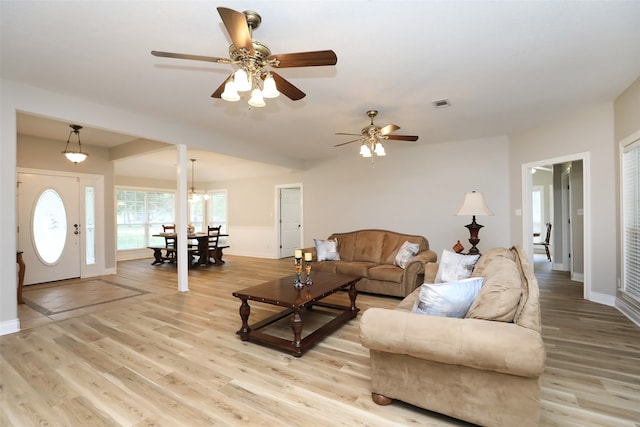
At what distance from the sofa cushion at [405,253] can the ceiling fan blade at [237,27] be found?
12.0 feet

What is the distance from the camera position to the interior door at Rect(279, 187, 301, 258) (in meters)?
8.40

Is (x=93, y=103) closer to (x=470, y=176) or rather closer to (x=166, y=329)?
(x=166, y=329)

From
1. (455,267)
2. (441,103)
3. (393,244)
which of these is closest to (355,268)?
(393,244)

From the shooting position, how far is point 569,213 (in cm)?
590

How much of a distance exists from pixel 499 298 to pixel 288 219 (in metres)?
7.26

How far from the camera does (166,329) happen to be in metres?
3.12

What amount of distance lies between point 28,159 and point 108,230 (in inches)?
70.4

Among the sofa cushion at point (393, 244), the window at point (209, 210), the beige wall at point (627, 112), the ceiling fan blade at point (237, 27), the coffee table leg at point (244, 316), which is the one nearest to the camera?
the ceiling fan blade at point (237, 27)

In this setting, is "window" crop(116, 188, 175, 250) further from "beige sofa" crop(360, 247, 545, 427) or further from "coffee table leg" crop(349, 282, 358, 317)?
"beige sofa" crop(360, 247, 545, 427)

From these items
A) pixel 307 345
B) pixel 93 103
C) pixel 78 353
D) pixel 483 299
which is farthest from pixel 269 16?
pixel 78 353

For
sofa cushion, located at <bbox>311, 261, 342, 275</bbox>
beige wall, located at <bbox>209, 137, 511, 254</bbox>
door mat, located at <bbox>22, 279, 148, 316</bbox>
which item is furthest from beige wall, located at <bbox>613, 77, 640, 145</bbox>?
door mat, located at <bbox>22, 279, 148, 316</bbox>

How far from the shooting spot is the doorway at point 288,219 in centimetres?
831

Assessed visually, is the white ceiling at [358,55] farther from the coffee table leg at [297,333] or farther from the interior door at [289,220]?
the interior door at [289,220]

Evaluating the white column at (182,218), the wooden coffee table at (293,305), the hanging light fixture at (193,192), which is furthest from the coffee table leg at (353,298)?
the hanging light fixture at (193,192)
